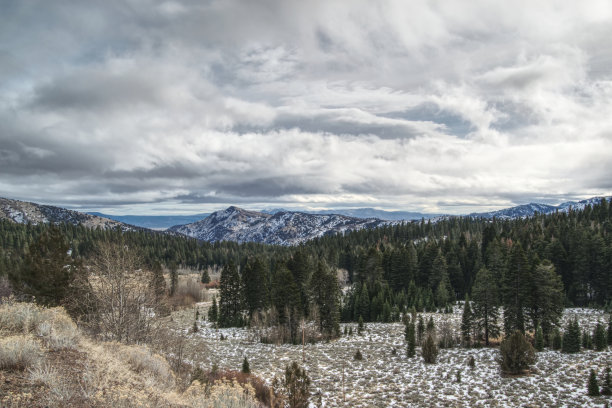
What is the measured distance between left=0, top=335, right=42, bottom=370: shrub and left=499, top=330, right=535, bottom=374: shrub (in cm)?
3577

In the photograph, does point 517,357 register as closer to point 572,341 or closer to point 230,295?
point 572,341

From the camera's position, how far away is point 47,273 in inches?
1319

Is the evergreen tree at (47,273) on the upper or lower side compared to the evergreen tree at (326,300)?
upper

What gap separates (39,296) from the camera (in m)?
33.4

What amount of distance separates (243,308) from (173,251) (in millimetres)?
125423

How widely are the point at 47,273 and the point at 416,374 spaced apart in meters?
40.0

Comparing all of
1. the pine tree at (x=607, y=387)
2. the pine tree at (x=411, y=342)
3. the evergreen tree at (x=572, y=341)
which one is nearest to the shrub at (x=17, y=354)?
the pine tree at (x=607, y=387)

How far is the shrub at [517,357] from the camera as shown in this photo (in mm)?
29969

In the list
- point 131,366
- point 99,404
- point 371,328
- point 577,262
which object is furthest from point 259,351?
point 577,262

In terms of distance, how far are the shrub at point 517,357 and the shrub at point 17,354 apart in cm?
3577

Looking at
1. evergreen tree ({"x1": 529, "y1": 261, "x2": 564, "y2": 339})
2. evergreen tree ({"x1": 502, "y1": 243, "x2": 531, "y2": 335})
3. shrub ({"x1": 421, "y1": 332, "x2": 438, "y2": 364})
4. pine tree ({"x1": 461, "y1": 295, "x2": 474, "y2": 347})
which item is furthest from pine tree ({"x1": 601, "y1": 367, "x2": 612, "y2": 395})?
pine tree ({"x1": 461, "y1": 295, "x2": 474, "y2": 347})

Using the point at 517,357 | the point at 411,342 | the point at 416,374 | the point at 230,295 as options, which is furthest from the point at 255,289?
the point at 517,357

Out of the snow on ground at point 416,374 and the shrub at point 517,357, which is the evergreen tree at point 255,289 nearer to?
the snow on ground at point 416,374

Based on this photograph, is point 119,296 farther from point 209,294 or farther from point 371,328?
point 209,294
